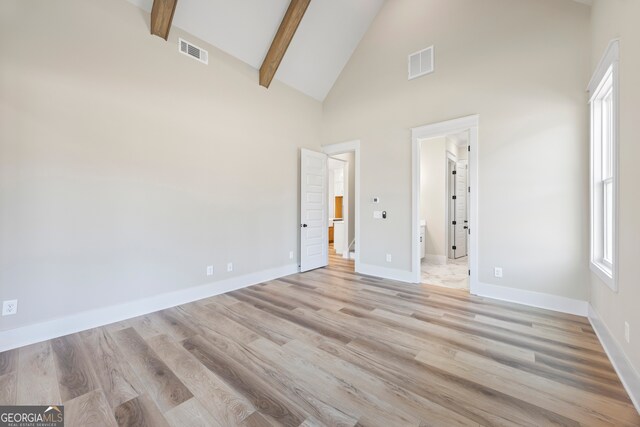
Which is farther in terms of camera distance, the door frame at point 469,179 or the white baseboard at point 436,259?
the white baseboard at point 436,259

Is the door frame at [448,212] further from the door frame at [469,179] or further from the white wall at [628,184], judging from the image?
the white wall at [628,184]

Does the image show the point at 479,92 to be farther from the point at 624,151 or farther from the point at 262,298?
the point at 262,298

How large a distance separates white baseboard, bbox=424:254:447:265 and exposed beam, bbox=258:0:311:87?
16.3 ft

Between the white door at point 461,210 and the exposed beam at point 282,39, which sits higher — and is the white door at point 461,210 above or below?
below

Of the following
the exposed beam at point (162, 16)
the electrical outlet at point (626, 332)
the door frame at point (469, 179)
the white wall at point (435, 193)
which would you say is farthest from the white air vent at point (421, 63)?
the electrical outlet at point (626, 332)

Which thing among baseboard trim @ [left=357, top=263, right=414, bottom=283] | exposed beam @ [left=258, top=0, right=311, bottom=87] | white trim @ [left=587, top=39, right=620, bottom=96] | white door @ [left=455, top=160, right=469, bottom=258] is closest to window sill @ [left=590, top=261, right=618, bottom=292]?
white trim @ [left=587, top=39, right=620, bottom=96]

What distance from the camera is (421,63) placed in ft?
13.4

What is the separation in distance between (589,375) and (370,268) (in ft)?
9.96

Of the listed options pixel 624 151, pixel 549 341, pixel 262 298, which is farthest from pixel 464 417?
pixel 262 298

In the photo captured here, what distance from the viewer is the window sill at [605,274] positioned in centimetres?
208

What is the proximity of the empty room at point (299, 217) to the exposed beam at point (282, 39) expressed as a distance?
0.04m

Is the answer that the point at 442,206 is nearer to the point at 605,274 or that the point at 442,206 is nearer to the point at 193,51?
the point at 605,274

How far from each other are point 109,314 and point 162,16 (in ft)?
11.1

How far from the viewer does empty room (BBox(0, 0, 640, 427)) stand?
176 cm
